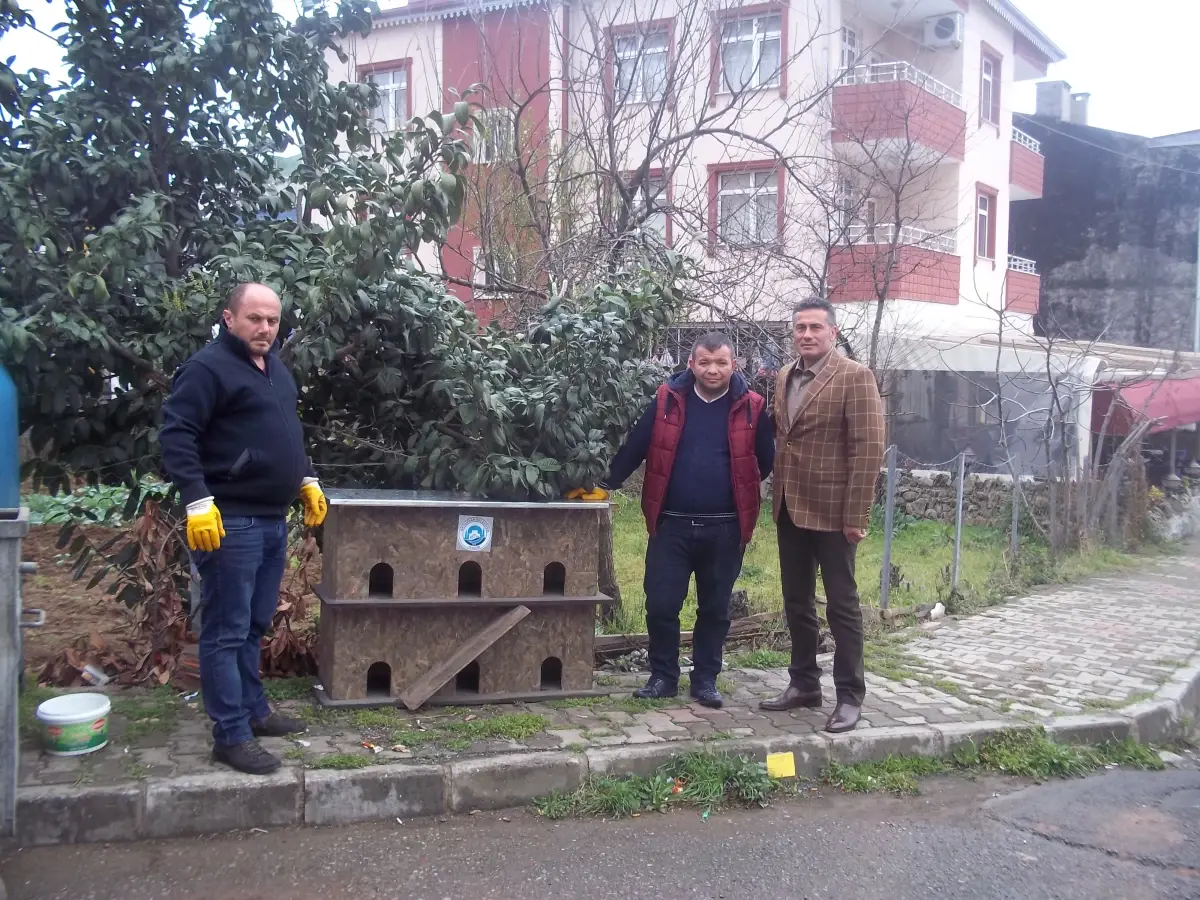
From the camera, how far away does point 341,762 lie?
4180mm

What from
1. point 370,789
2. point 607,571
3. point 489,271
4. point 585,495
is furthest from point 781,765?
point 489,271

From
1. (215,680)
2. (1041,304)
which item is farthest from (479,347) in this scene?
(1041,304)

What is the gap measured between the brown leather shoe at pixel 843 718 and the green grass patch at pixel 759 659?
111 cm

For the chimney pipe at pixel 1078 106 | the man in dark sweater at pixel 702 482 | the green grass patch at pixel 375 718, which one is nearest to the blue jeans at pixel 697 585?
the man in dark sweater at pixel 702 482

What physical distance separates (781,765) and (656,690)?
87 centimetres

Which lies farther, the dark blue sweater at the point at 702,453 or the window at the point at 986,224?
the window at the point at 986,224

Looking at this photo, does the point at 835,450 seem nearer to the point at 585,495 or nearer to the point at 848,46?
Result: the point at 585,495

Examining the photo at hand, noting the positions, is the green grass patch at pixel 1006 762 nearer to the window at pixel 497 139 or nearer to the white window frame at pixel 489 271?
the white window frame at pixel 489 271

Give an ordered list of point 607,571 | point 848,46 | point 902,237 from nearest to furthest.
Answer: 1. point 607,571
2. point 902,237
3. point 848,46

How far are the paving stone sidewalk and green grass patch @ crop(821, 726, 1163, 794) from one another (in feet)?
0.77

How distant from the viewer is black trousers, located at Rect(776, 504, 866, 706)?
509 centimetres

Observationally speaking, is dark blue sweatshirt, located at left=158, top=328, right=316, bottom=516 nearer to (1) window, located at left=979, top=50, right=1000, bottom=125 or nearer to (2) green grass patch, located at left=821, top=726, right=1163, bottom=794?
(2) green grass patch, located at left=821, top=726, right=1163, bottom=794

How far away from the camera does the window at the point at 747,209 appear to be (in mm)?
9250

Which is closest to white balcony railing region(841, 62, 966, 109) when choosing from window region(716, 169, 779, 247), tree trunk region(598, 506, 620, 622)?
window region(716, 169, 779, 247)
